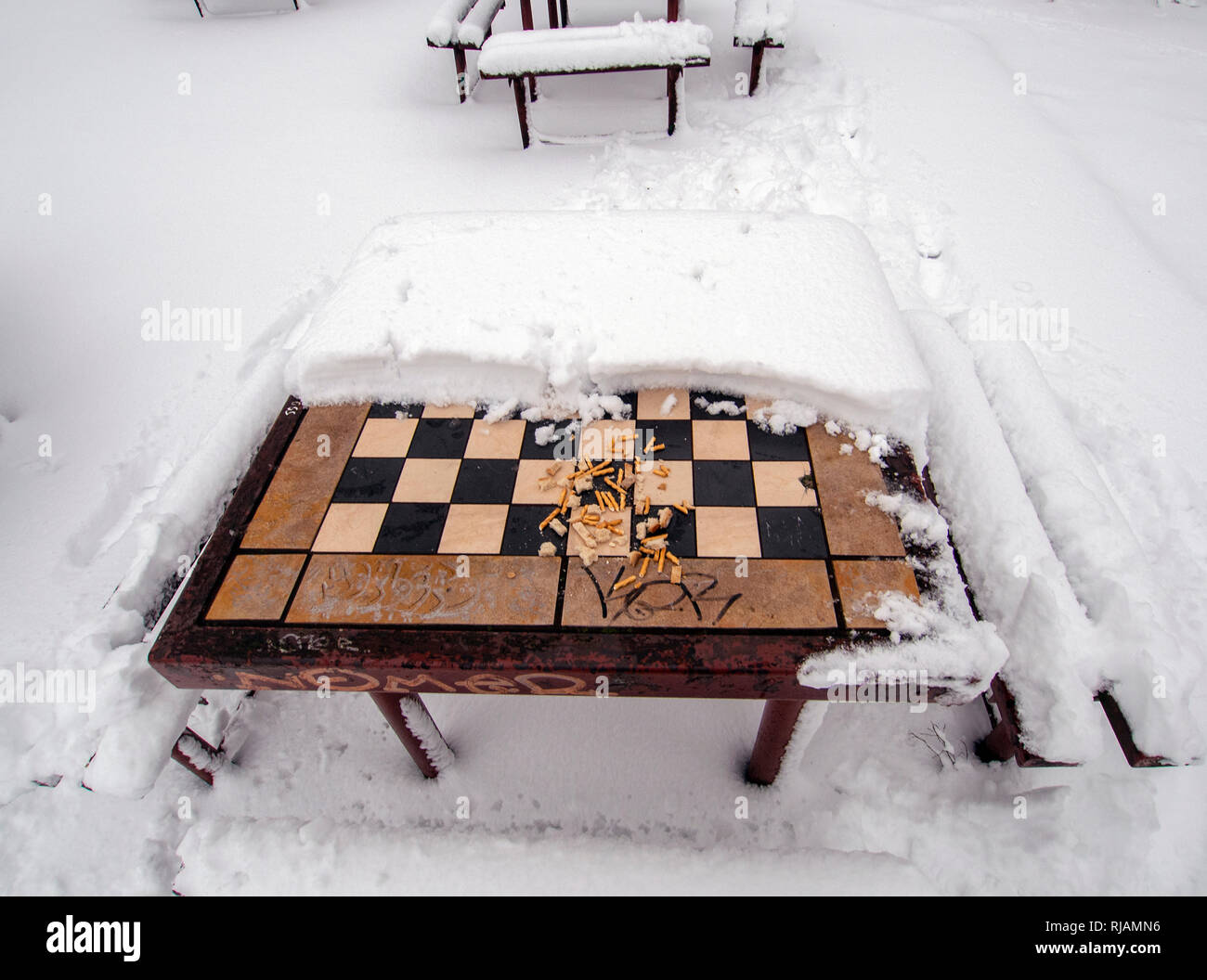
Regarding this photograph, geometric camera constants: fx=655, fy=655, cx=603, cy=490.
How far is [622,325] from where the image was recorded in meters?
1.65

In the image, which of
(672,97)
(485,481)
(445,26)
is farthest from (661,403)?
(445,26)

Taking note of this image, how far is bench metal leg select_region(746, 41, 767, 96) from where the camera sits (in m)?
3.75

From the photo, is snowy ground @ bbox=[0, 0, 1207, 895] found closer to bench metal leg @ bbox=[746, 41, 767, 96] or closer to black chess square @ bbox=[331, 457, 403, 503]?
bench metal leg @ bbox=[746, 41, 767, 96]

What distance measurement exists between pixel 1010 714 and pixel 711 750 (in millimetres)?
826

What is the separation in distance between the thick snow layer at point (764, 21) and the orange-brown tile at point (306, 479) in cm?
339

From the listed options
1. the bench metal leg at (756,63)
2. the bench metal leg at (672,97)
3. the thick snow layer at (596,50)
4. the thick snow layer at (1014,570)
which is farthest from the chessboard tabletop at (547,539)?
the bench metal leg at (756,63)

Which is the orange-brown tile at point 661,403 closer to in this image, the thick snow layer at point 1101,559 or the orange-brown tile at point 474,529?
the orange-brown tile at point 474,529

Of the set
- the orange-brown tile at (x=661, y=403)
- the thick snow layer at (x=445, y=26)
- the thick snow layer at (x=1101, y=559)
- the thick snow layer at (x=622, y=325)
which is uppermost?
the thick snow layer at (x=445, y=26)

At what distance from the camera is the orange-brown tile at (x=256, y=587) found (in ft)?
4.22

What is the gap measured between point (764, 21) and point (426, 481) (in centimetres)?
362

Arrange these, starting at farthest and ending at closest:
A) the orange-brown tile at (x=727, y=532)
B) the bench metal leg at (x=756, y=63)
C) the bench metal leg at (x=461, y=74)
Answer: the bench metal leg at (x=461, y=74) → the bench metal leg at (x=756, y=63) → the orange-brown tile at (x=727, y=532)
